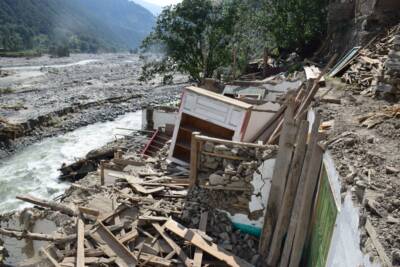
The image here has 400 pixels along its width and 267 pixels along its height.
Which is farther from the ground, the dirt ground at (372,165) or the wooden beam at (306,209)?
the dirt ground at (372,165)

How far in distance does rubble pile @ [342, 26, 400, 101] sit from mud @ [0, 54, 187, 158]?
1941 cm

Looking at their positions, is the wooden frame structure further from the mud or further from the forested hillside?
the forested hillside

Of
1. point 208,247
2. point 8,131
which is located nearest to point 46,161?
point 8,131

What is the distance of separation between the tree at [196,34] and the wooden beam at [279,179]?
17.4 meters

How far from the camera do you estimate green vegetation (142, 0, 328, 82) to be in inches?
905

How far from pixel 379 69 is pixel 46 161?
702 inches

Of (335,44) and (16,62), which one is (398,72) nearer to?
(335,44)

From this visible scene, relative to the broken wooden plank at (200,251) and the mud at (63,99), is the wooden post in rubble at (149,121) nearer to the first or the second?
the mud at (63,99)

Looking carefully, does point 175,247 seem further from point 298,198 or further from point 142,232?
point 298,198

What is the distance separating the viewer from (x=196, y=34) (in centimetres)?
2373

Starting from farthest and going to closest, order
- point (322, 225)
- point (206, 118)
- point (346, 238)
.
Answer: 1. point (206, 118)
2. point (322, 225)
3. point (346, 238)

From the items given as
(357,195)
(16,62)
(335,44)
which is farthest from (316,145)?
(16,62)

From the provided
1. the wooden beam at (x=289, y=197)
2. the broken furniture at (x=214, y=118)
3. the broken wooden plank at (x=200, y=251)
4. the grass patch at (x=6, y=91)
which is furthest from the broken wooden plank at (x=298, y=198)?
the grass patch at (x=6, y=91)

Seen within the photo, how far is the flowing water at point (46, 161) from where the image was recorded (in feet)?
57.1
